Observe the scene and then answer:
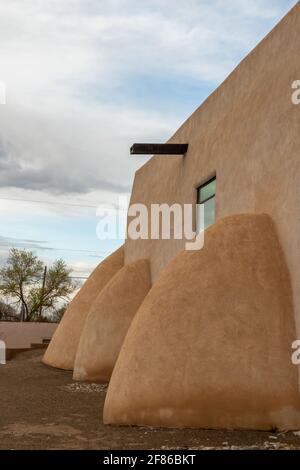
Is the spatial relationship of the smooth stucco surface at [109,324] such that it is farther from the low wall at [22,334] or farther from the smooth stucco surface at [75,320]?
the low wall at [22,334]

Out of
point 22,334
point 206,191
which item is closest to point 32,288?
point 22,334

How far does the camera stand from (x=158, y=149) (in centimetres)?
1388

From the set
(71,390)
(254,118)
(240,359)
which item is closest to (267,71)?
(254,118)

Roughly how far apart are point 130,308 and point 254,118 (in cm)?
687

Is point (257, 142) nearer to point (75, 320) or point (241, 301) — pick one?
point (241, 301)

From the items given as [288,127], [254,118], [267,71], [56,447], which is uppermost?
[267,71]

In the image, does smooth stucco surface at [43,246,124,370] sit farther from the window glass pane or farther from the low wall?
the low wall

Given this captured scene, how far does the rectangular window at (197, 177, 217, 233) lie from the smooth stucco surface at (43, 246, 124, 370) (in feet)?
22.4

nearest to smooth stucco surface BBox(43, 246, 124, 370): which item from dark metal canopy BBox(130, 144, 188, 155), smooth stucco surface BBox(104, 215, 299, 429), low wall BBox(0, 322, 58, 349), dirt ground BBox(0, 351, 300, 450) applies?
dirt ground BBox(0, 351, 300, 450)

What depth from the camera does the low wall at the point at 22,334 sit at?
30547 mm

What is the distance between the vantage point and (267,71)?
397 inches

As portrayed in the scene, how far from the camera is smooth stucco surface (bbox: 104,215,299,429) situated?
789 cm

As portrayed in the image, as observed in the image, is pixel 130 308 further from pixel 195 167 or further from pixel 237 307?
pixel 237 307

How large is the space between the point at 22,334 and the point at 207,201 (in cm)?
2142
